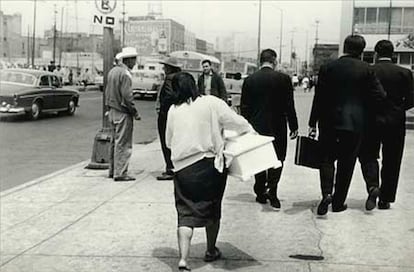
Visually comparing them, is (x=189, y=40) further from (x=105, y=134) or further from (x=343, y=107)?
(x=343, y=107)

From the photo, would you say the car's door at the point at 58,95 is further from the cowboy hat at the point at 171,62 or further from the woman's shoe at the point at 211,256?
the woman's shoe at the point at 211,256

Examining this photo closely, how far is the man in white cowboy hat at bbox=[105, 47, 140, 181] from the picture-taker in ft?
28.8

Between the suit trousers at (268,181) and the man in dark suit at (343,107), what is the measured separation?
543 millimetres

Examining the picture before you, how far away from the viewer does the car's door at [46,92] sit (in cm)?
2186

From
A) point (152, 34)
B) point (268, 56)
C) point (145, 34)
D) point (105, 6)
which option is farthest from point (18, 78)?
point (145, 34)

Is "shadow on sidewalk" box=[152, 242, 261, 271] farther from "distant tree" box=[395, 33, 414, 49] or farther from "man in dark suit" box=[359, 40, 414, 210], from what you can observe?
"distant tree" box=[395, 33, 414, 49]

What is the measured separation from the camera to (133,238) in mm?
6062

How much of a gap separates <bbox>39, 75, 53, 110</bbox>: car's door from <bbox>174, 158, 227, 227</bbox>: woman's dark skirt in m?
17.6

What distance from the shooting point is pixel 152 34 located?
7669 centimetres

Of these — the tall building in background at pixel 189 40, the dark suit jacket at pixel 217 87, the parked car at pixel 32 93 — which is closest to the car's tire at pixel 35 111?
the parked car at pixel 32 93

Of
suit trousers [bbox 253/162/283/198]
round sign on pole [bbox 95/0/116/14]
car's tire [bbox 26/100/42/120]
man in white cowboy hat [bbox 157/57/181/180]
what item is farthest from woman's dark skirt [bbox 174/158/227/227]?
car's tire [bbox 26/100/42/120]

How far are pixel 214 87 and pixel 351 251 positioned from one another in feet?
16.1

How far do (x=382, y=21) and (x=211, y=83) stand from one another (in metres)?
60.1

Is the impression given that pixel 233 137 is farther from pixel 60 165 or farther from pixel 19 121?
pixel 19 121
